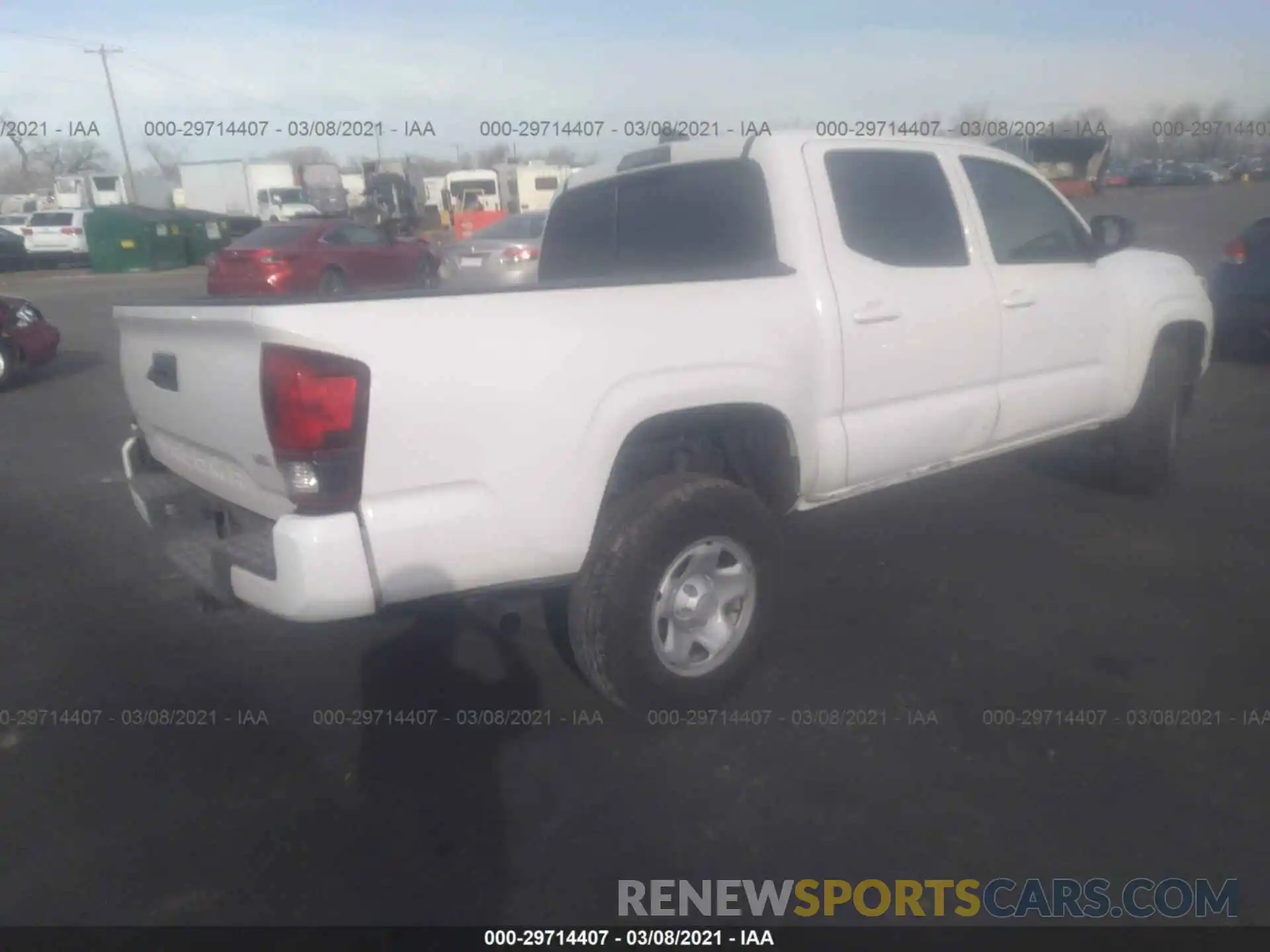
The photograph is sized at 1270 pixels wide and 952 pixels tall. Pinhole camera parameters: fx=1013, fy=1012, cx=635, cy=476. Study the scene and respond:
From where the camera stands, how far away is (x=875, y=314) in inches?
149

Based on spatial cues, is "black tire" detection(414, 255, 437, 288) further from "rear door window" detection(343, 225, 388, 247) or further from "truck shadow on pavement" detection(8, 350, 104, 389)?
"truck shadow on pavement" detection(8, 350, 104, 389)

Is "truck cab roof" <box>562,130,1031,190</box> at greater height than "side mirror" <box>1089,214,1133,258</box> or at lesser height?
greater

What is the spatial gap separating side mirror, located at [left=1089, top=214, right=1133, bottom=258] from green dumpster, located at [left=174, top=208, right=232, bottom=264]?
91.4ft

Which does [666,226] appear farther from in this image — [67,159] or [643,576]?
[67,159]

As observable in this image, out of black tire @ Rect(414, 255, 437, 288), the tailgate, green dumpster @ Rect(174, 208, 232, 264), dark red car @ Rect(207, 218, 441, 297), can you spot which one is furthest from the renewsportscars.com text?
green dumpster @ Rect(174, 208, 232, 264)

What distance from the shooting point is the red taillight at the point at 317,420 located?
8.68 feet

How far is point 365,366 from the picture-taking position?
8.75 ft

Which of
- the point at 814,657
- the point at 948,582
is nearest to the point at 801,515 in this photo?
the point at 948,582

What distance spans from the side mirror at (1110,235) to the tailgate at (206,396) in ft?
13.1

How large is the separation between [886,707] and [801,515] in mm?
1978

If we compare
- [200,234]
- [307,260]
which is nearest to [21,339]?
[307,260]

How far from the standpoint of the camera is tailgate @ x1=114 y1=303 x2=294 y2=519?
2826mm

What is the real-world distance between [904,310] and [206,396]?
250 centimetres

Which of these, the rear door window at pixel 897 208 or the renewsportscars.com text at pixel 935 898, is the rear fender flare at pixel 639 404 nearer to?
the rear door window at pixel 897 208
